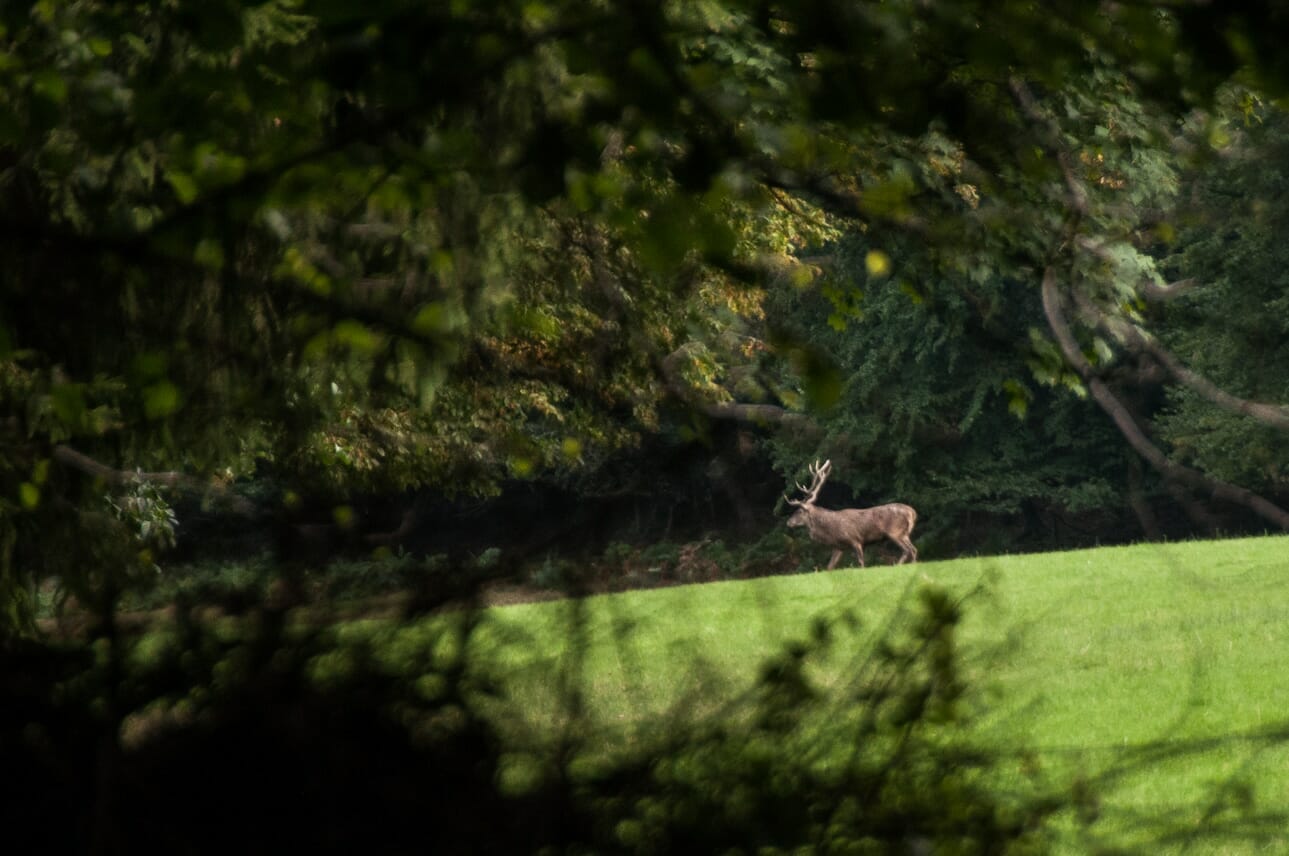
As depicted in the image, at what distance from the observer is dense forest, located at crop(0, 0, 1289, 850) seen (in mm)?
3273

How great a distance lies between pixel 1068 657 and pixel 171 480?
9222 millimetres

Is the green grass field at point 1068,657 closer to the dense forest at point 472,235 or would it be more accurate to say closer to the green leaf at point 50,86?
the dense forest at point 472,235

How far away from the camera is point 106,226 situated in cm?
442

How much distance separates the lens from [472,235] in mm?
5305

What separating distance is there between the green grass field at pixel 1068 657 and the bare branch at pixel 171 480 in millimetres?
490

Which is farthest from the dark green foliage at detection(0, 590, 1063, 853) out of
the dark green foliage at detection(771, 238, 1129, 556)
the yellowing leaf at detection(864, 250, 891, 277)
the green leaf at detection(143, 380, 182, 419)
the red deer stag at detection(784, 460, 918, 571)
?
the dark green foliage at detection(771, 238, 1129, 556)

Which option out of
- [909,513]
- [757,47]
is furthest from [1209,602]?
[909,513]

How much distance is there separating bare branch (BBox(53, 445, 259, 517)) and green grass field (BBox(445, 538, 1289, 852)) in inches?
19.3

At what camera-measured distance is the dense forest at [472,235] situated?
129 inches

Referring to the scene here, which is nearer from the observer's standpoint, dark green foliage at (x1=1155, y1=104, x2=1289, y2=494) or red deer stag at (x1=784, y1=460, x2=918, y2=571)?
dark green foliage at (x1=1155, y1=104, x2=1289, y2=494)

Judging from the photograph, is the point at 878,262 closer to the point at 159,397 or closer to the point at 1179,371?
the point at 1179,371

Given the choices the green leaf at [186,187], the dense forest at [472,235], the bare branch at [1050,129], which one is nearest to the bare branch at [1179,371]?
the dense forest at [472,235]

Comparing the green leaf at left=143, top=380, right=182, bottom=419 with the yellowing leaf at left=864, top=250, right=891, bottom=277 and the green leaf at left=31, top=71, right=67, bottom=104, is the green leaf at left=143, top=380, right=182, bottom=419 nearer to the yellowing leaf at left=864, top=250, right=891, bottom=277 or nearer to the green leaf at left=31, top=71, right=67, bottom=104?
the green leaf at left=31, top=71, right=67, bottom=104

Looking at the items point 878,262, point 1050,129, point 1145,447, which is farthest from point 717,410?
point 1050,129
